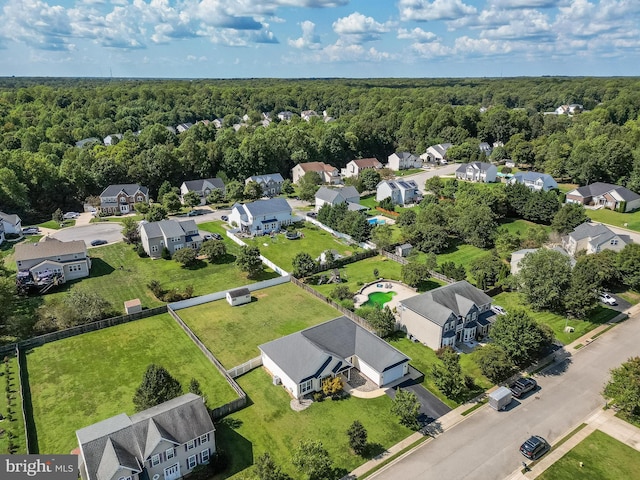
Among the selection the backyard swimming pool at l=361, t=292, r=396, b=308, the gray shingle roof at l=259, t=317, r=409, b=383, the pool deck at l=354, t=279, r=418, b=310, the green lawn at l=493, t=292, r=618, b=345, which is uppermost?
the gray shingle roof at l=259, t=317, r=409, b=383

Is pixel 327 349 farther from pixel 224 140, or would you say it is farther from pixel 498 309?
pixel 224 140

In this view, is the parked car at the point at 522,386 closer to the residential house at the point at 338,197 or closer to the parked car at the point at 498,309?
the parked car at the point at 498,309

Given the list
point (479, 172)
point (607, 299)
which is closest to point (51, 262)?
point (607, 299)

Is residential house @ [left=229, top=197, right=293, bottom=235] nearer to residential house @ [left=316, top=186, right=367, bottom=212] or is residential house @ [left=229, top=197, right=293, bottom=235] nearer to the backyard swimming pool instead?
residential house @ [left=316, top=186, right=367, bottom=212]

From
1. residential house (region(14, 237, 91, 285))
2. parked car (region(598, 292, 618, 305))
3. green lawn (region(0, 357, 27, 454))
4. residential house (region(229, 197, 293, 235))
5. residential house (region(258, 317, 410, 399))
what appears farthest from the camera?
residential house (region(229, 197, 293, 235))

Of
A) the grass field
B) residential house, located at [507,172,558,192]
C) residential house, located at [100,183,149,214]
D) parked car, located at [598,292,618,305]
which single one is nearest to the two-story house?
the grass field

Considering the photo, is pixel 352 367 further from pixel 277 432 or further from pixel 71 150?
pixel 71 150

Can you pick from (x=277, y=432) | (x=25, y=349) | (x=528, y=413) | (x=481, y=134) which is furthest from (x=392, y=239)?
(x=481, y=134)
